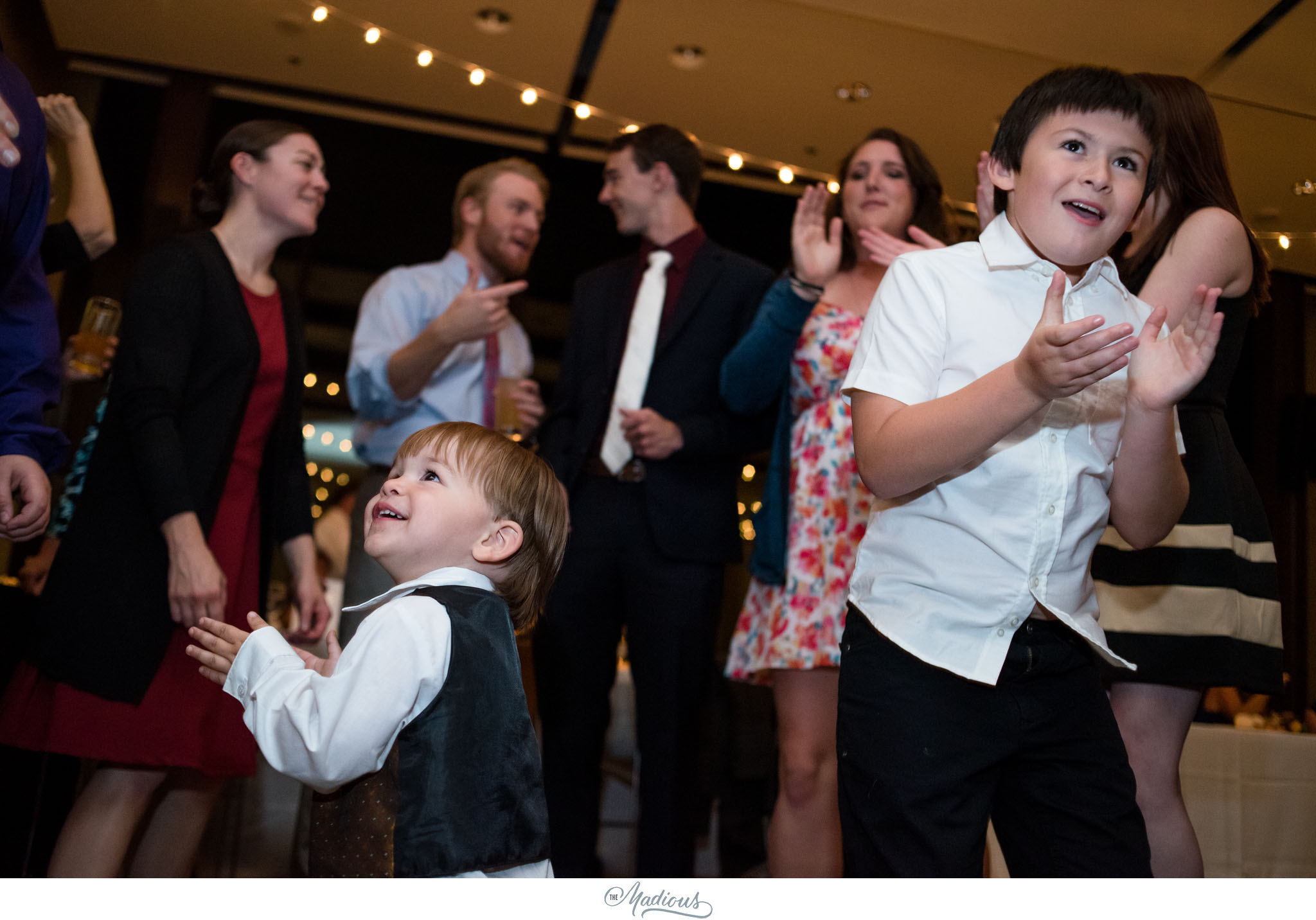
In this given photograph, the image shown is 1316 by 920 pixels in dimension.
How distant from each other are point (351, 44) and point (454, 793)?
2.37m

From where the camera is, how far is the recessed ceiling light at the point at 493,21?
3129 mm

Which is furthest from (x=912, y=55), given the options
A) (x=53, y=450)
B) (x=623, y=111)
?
(x=53, y=450)

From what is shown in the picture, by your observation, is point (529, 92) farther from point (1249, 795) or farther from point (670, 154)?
point (1249, 795)

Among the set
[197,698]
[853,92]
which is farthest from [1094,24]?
[197,698]

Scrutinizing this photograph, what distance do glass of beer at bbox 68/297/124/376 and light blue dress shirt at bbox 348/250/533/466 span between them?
17.4 inches

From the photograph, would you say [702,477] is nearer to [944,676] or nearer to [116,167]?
[944,676]

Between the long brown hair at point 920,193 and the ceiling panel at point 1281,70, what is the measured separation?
74cm

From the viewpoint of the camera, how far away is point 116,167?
216 cm

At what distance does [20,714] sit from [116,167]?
1.17 m

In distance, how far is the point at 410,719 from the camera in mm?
991

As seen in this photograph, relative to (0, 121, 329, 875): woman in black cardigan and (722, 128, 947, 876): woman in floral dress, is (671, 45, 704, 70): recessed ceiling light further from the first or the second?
(0, 121, 329, 875): woman in black cardigan

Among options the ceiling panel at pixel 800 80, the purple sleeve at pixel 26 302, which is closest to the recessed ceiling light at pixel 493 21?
the ceiling panel at pixel 800 80

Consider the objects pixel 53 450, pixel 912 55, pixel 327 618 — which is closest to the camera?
pixel 53 450

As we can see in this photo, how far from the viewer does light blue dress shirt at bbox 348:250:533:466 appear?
2145 millimetres
